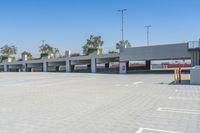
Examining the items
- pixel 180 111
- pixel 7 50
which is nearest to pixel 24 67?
pixel 7 50

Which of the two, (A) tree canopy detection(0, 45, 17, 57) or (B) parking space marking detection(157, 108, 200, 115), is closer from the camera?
(B) parking space marking detection(157, 108, 200, 115)

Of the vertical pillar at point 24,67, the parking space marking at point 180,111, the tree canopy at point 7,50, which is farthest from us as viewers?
the tree canopy at point 7,50

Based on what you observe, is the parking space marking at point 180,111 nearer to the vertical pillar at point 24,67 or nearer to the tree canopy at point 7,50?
the vertical pillar at point 24,67

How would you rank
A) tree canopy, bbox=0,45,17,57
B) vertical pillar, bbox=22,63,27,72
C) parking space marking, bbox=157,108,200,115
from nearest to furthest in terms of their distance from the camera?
parking space marking, bbox=157,108,200,115
vertical pillar, bbox=22,63,27,72
tree canopy, bbox=0,45,17,57

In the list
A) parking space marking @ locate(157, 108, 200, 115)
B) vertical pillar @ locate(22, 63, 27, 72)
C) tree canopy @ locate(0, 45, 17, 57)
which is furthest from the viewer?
tree canopy @ locate(0, 45, 17, 57)

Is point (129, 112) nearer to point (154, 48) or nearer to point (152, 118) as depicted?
point (152, 118)

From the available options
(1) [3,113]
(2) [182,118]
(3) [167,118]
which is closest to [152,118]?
(3) [167,118]

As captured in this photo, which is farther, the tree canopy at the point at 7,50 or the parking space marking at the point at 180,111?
the tree canopy at the point at 7,50

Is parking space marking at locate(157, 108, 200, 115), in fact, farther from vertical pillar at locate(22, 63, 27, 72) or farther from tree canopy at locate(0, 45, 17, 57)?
tree canopy at locate(0, 45, 17, 57)

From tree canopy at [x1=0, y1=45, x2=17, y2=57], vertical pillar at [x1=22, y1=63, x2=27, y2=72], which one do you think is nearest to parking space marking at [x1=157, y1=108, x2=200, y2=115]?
vertical pillar at [x1=22, y1=63, x2=27, y2=72]

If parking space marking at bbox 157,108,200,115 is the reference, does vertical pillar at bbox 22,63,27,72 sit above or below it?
above

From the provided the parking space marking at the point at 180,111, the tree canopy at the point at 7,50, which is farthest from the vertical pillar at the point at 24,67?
the parking space marking at the point at 180,111

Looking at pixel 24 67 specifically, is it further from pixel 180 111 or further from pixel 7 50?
pixel 180 111

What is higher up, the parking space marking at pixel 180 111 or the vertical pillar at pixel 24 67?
the vertical pillar at pixel 24 67
